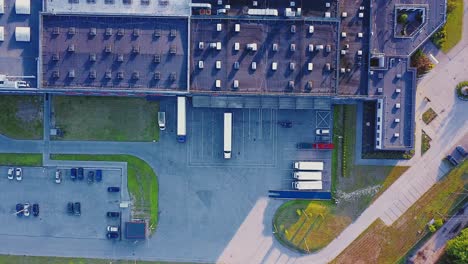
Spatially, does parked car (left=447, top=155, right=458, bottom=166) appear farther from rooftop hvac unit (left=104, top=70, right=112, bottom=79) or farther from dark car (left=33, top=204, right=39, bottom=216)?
dark car (left=33, top=204, right=39, bottom=216)

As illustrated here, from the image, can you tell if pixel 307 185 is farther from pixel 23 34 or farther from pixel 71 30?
pixel 23 34

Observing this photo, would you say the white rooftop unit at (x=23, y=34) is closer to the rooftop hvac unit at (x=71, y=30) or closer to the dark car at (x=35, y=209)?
the rooftop hvac unit at (x=71, y=30)

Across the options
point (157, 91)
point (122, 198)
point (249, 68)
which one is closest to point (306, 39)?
point (249, 68)

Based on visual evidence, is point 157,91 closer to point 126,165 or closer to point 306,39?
point 126,165

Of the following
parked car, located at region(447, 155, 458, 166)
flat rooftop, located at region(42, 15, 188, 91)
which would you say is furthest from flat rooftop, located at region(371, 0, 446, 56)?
flat rooftop, located at region(42, 15, 188, 91)

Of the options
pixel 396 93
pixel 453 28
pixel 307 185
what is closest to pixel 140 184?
pixel 307 185

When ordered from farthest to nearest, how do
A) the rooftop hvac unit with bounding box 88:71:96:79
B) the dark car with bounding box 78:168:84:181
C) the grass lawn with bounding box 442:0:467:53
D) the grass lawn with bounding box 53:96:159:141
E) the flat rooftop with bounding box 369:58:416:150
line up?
the grass lawn with bounding box 442:0:467:53 < the grass lawn with bounding box 53:96:159:141 < the dark car with bounding box 78:168:84:181 < the flat rooftop with bounding box 369:58:416:150 < the rooftop hvac unit with bounding box 88:71:96:79
